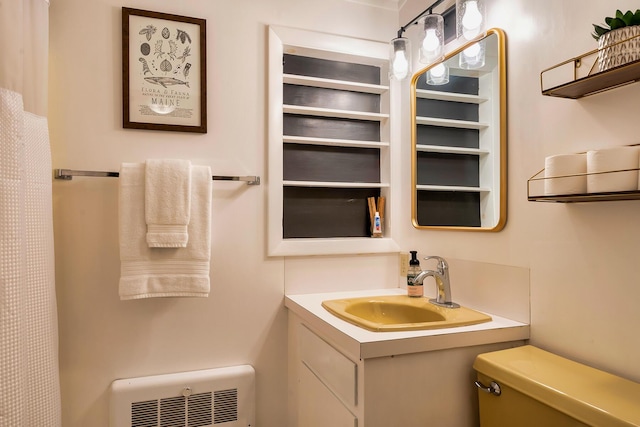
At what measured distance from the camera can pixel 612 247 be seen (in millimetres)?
1037

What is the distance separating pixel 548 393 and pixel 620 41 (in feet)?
2.68

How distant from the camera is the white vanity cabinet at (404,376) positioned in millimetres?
1125

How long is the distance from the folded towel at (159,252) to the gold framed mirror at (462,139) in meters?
0.92

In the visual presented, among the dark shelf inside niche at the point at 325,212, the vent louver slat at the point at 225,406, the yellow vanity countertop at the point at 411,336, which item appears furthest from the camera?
the dark shelf inside niche at the point at 325,212

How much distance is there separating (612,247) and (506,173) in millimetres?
409

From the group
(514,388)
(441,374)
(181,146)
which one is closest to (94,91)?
(181,146)

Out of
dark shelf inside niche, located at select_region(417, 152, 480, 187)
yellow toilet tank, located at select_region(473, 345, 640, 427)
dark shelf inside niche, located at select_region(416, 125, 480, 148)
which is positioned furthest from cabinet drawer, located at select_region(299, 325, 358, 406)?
dark shelf inside niche, located at select_region(416, 125, 480, 148)

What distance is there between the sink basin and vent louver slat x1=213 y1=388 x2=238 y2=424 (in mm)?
538

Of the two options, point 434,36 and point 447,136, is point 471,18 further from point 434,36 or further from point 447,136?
point 447,136

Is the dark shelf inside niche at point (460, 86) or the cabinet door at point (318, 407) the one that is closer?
the cabinet door at point (318, 407)

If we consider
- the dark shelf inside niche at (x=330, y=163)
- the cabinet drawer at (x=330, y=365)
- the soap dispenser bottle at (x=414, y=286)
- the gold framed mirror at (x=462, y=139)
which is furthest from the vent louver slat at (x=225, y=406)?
the gold framed mirror at (x=462, y=139)

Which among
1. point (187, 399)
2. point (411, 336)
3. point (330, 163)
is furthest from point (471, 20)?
point (187, 399)

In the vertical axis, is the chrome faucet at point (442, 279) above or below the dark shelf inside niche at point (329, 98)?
below

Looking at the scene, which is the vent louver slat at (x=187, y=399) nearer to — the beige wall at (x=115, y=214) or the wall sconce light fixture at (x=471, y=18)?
the beige wall at (x=115, y=214)
